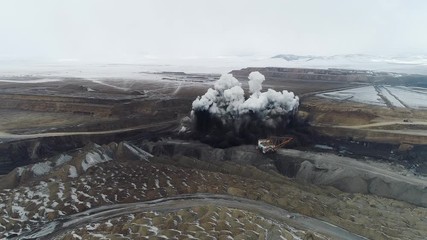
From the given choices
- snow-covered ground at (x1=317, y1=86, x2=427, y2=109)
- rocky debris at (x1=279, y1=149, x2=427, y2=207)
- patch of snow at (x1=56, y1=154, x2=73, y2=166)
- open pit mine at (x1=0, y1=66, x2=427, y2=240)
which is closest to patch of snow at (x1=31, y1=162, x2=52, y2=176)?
open pit mine at (x1=0, y1=66, x2=427, y2=240)

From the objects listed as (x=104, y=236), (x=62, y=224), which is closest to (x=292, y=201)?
(x=104, y=236)

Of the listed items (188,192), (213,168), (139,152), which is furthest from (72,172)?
(213,168)

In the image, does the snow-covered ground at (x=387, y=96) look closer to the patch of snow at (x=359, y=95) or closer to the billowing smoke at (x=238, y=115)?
the patch of snow at (x=359, y=95)

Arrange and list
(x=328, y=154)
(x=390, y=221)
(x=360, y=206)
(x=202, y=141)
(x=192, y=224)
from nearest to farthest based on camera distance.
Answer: (x=192, y=224)
(x=390, y=221)
(x=360, y=206)
(x=328, y=154)
(x=202, y=141)

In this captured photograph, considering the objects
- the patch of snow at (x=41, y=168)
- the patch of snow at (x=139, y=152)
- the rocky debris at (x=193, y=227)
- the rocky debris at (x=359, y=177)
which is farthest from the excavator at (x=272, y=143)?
the patch of snow at (x=41, y=168)

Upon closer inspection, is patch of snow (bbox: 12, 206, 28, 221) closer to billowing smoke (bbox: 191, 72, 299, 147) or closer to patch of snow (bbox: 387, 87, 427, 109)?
billowing smoke (bbox: 191, 72, 299, 147)

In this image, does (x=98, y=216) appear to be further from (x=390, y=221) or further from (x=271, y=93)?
(x=271, y=93)
